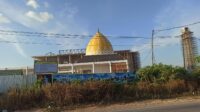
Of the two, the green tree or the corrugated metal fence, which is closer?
the green tree

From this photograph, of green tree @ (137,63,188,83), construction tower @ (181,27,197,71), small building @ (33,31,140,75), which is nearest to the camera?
green tree @ (137,63,188,83)

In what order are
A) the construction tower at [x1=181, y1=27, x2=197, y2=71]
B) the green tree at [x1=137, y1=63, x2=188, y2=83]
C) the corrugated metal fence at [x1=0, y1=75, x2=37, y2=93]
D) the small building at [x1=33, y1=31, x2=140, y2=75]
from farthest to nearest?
the construction tower at [x1=181, y1=27, x2=197, y2=71]
the small building at [x1=33, y1=31, x2=140, y2=75]
the corrugated metal fence at [x1=0, y1=75, x2=37, y2=93]
the green tree at [x1=137, y1=63, x2=188, y2=83]

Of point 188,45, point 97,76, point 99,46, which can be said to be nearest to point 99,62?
point 99,46

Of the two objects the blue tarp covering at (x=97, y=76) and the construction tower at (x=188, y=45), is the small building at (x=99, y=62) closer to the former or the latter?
the construction tower at (x=188, y=45)

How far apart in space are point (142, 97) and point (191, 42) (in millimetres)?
53128

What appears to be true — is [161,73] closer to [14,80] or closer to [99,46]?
[14,80]

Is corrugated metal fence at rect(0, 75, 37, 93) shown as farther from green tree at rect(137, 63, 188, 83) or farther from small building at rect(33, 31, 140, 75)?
small building at rect(33, 31, 140, 75)

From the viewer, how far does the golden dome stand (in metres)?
72.6

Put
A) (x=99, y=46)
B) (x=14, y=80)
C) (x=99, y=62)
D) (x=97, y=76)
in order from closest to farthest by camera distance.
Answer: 1. (x=14, y=80)
2. (x=97, y=76)
3. (x=99, y=62)
4. (x=99, y=46)

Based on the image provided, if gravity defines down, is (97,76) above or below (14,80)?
above

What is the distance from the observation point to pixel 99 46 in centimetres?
7269

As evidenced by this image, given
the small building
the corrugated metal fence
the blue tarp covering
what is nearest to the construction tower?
the small building

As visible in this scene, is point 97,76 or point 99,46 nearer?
point 97,76

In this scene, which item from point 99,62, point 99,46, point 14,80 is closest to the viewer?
point 14,80
